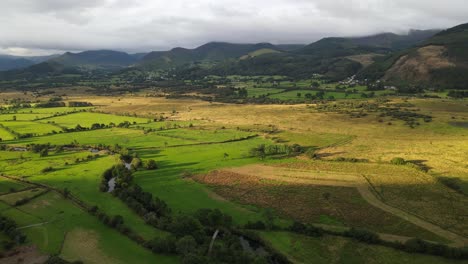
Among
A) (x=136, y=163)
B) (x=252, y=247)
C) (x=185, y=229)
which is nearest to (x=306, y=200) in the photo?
(x=252, y=247)

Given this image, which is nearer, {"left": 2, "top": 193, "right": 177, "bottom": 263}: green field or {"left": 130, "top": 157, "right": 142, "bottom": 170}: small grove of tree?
{"left": 2, "top": 193, "right": 177, "bottom": 263}: green field

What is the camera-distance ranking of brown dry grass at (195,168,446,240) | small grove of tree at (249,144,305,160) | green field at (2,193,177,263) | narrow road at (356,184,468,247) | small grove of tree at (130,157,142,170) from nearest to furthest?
1. green field at (2,193,177,263)
2. narrow road at (356,184,468,247)
3. brown dry grass at (195,168,446,240)
4. small grove of tree at (130,157,142,170)
5. small grove of tree at (249,144,305,160)

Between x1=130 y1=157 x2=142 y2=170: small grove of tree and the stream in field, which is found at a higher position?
x1=130 y1=157 x2=142 y2=170: small grove of tree

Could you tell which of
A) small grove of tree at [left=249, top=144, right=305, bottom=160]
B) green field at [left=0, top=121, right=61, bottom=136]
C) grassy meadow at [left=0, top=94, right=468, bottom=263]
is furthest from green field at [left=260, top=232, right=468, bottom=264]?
green field at [left=0, top=121, right=61, bottom=136]

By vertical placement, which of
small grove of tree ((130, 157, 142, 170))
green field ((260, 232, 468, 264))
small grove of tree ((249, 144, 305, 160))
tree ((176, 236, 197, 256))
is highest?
tree ((176, 236, 197, 256))

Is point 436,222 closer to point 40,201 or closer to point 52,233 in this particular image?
point 52,233

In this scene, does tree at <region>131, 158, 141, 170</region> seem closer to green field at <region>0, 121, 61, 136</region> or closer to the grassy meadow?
the grassy meadow

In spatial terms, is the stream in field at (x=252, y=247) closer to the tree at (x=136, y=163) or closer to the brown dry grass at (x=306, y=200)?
the brown dry grass at (x=306, y=200)

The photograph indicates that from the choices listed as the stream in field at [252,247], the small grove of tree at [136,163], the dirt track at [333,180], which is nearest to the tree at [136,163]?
the small grove of tree at [136,163]

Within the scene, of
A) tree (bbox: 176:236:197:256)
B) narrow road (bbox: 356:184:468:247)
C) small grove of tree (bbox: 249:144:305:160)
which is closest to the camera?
tree (bbox: 176:236:197:256)
